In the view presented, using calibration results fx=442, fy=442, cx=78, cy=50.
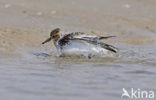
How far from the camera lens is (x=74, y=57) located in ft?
31.3

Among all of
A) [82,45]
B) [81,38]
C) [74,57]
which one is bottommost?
[74,57]

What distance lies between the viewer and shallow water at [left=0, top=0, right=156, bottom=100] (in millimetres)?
7074

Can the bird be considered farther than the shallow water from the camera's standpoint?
Yes

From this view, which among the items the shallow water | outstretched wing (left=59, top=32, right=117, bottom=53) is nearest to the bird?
outstretched wing (left=59, top=32, right=117, bottom=53)

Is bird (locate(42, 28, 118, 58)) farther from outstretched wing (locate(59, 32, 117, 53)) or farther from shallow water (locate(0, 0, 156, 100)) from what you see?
shallow water (locate(0, 0, 156, 100))

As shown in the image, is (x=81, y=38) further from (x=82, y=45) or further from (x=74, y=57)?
(x=74, y=57)

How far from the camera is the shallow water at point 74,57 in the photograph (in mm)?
7074

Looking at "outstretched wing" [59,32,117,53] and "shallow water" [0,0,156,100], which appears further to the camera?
"outstretched wing" [59,32,117,53]

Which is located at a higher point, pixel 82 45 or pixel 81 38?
pixel 81 38

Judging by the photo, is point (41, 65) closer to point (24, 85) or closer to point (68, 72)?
point (68, 72)

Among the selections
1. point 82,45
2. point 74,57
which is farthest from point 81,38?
point 74,57

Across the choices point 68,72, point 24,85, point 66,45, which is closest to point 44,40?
point 66,45

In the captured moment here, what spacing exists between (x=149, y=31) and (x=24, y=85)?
19.9 ft

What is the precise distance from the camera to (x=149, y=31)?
12.4 m
